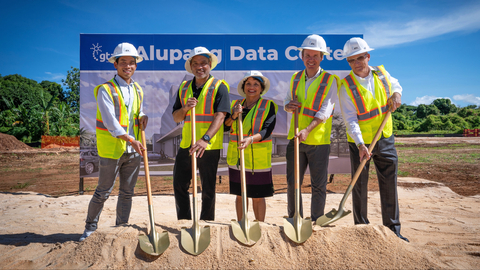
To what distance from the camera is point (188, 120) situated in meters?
3.46

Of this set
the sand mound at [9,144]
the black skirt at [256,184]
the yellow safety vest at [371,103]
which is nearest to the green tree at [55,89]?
the sand mound at [9,144]

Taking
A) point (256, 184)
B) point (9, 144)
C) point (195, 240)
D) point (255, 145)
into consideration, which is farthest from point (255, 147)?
point (9, 144)

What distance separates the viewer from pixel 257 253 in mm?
2852

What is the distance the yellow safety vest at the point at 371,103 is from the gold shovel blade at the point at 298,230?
1.17 meters

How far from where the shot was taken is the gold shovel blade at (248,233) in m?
2.95

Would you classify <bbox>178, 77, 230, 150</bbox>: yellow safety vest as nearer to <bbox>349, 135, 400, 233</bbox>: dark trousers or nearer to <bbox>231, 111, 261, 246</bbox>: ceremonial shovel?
<bbox>231, 111, 261, 246</bbox>: ceremonial shovel

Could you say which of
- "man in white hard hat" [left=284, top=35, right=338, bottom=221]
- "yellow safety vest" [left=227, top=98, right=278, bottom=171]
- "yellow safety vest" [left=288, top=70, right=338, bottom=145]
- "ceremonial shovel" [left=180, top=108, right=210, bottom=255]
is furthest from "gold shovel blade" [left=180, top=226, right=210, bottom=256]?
"yellow safety vest" [left=288, top=70, right=338, bottom=145]

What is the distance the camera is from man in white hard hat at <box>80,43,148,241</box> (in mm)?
3354

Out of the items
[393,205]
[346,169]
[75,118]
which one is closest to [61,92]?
[75,118]

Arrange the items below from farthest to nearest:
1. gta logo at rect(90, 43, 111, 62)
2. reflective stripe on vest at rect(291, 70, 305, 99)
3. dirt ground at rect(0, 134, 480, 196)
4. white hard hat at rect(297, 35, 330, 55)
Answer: dirt ground at rect(0, 134, 480, 196)
gta logo at rect(90, 43, 111, 62)
reflective stripe on vest at rect(291, 70, 305, 99)
white hard hat at rect(297, 35, 330, 55)

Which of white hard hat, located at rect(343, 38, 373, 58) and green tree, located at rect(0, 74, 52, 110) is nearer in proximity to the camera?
white hard hat, located at rect(343, 38, 373, 58)

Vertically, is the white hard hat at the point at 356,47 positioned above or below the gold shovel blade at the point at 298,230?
above

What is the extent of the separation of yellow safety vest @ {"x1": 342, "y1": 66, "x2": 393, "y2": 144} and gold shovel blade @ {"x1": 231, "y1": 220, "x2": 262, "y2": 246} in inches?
61.6

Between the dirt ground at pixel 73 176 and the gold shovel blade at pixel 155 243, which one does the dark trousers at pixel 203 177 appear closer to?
the gold shovel blade at pixel 155 243
